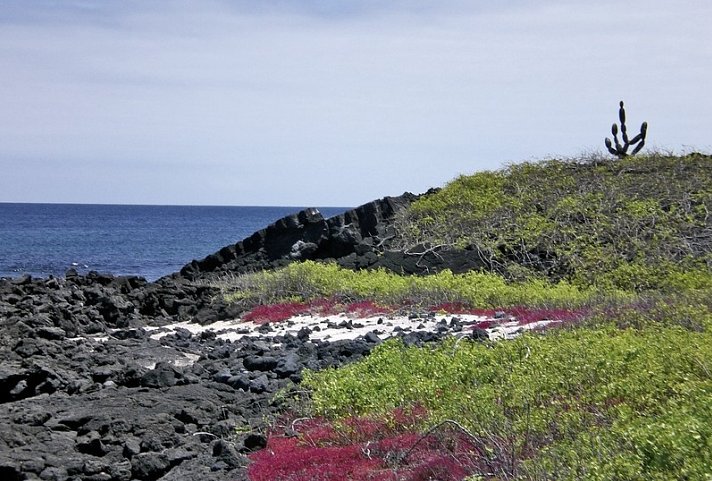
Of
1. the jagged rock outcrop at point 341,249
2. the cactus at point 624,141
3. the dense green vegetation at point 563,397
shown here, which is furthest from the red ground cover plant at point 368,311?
the cactus at point 624,141

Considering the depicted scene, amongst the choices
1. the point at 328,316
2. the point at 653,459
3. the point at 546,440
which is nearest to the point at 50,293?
the point at 328,316

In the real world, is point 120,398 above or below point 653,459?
below

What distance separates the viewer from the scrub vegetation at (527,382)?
6.61 metres

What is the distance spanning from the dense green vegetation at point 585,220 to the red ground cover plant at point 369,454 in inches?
418

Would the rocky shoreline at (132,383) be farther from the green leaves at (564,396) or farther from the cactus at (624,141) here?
the cactus at (624,141)

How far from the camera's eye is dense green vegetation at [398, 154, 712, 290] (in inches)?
838

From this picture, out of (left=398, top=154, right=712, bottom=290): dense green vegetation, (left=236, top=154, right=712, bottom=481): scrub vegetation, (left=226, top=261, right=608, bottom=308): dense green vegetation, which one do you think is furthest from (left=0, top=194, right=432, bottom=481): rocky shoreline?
(left=398, top=154, right=712, bottom=290): dense green vegetation

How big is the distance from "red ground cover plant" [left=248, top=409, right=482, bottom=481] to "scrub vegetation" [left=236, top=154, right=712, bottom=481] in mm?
19

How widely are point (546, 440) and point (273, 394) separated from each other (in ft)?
16.0

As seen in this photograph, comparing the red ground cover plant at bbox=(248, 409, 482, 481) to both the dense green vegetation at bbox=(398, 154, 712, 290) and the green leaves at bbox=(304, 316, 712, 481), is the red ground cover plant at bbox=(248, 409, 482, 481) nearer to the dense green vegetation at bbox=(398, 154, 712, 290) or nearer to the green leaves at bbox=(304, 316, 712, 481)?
the green leaves at bbox=(304, 316, 712, 481)

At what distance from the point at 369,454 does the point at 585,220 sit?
17566mm

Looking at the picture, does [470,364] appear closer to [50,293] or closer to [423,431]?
[423,431]

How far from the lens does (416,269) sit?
74.4 feet

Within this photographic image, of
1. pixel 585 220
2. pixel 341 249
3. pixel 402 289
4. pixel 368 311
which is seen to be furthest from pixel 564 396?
pixel 341 249
